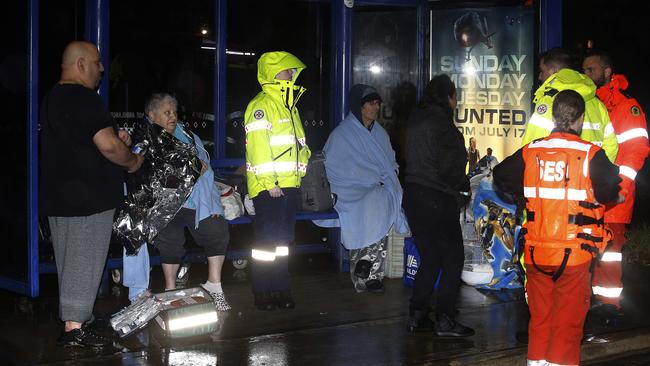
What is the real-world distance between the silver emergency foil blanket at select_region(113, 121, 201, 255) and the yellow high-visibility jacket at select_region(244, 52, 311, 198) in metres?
0.47

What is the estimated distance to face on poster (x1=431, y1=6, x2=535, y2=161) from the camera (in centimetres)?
902

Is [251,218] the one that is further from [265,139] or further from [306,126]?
[306,126]

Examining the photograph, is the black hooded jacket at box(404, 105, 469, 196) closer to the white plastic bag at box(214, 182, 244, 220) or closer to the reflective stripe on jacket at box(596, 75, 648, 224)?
the reflective stripe on jacket at box(596, 75, 648, 224)

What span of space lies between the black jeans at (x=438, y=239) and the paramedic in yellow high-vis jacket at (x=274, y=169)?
1058mm

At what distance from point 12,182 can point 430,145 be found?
127 inches

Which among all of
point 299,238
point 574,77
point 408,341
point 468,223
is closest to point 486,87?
point 468,223

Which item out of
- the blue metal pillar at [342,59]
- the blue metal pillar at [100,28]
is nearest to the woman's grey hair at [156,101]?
the blue metal pillar at [100,28]

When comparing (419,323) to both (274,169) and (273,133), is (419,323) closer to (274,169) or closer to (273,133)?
(274,169)

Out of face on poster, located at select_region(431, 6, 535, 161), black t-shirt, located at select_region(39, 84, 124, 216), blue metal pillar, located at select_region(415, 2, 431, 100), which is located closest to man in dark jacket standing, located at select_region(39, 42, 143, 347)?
black t-shirt, located at select_region(39, 84, 124, 216)

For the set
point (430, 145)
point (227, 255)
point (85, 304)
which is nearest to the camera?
point (85, 304)

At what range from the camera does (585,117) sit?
20.5 ft

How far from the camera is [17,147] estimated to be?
6812 mm

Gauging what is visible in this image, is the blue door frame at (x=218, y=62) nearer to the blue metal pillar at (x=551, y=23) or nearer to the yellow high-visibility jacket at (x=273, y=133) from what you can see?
the blue metal pillar at (x=551, y=23)

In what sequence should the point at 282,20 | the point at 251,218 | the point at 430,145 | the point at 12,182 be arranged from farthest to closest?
the point at 282,20 < the point at 251,218 < the point at 12,182 < the point at 430,145
